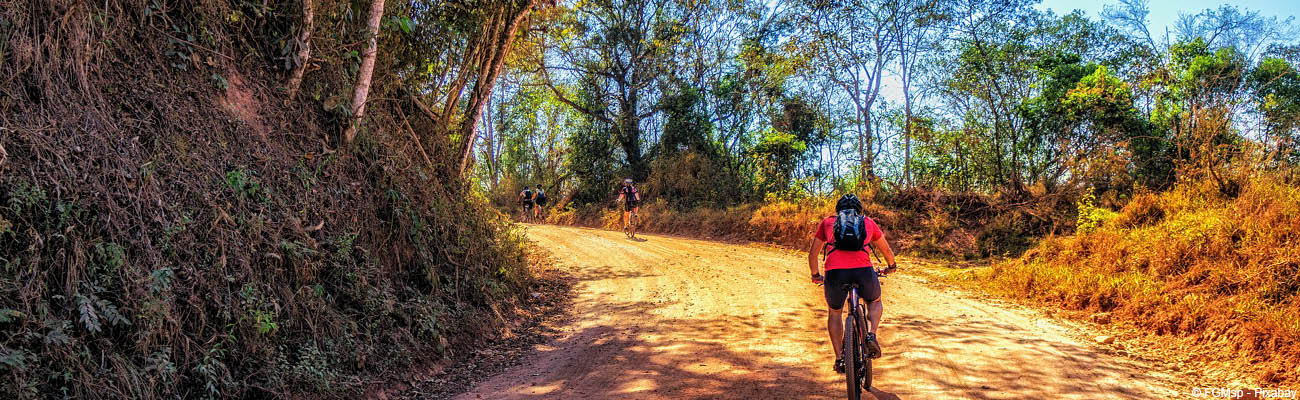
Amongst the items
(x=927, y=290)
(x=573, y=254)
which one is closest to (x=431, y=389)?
(x=927, y=290)

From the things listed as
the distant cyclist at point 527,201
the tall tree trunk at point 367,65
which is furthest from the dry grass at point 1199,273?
the distant cyclist at point 527,201

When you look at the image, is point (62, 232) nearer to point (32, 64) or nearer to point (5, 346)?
point (5, 346)

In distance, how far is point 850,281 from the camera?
536cm

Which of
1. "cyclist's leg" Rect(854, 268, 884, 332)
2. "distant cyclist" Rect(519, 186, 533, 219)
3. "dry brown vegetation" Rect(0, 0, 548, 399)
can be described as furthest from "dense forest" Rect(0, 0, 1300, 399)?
"distant cyclist" Rect(519, 186, 533, 219)

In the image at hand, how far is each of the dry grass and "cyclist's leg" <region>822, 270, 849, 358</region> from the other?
3.52m

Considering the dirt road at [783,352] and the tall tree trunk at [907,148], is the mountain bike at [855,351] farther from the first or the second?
the tall tree trunk at [907,148]

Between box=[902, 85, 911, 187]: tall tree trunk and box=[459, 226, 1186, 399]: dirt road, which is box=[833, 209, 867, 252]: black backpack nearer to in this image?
box=[459, 226, 1186, 399]: dirt road

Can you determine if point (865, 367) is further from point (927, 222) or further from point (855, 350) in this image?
point (927, 222)

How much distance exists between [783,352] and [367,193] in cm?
477

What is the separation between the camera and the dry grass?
6.06 meters

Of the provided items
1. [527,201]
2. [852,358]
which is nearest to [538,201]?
[527,201]

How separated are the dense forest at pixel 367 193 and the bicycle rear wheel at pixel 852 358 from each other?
Answer: 11.9 ft

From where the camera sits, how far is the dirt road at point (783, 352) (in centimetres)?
536

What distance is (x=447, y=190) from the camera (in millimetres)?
9062
